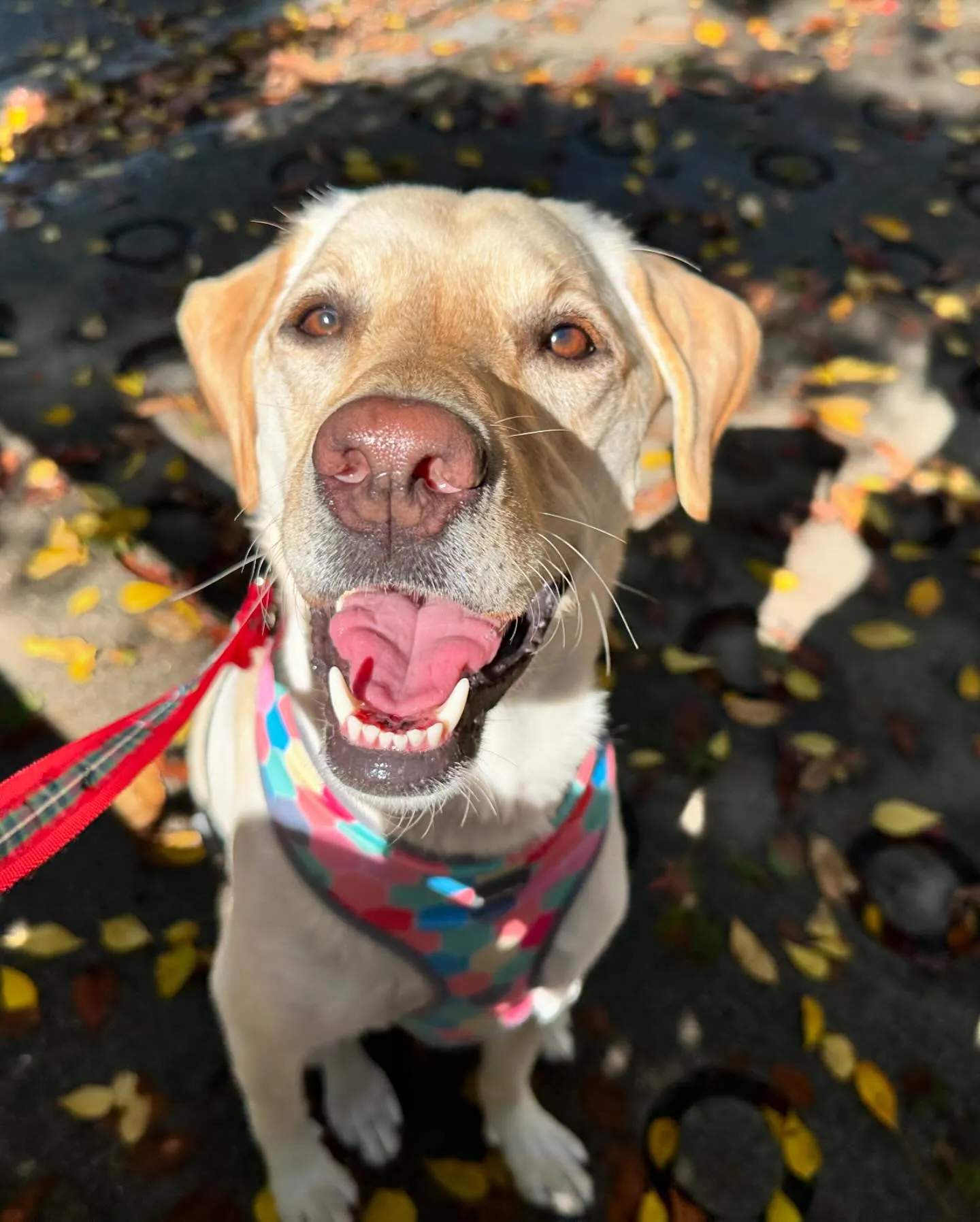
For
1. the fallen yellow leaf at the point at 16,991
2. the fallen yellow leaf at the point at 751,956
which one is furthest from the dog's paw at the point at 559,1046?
the fallen yellow leaf at the point at 16,991

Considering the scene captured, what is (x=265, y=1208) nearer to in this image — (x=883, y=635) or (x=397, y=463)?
(x=397, y=463)

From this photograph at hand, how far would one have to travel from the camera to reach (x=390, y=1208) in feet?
7.38

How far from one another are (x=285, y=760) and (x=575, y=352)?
1.02 metres

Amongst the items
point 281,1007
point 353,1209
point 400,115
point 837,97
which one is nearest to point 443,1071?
point 353,1209

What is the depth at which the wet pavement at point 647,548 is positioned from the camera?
7.89 feet

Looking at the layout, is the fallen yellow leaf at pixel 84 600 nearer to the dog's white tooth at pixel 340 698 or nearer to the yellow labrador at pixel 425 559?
the yellow labrador at pixel 425 559

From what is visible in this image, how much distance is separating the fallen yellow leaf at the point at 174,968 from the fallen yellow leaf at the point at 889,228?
5411mm

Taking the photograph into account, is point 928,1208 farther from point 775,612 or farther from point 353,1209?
point 775,612

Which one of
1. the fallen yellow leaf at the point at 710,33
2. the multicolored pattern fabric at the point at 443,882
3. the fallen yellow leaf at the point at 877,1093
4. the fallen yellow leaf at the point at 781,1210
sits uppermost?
the fallen yellow leaf at the point at 710,33

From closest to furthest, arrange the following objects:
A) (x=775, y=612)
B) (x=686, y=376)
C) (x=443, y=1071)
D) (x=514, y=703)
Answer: (x=514, y=703) → (x=686, y=376) → (x=443, y=1071) → (x=775, y=612)

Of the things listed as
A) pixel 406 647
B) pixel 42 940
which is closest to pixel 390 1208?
pixel 42 940

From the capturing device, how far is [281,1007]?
5.70ft

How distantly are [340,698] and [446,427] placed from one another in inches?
19.9

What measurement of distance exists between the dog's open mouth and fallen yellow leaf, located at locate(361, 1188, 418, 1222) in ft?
4.72
